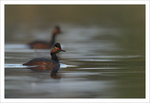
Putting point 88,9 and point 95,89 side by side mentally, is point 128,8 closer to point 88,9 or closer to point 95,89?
point 88,9

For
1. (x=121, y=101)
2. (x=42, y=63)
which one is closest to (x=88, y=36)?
(x=42, y=63)

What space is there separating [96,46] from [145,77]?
8.09 metres

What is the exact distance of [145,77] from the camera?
12266 mm

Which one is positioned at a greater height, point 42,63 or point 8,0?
point 8,0

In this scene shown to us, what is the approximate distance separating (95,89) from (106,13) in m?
29.6

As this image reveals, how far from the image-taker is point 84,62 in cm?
1511

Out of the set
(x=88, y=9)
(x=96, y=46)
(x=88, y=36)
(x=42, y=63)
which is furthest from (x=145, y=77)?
(x=88, y=9)

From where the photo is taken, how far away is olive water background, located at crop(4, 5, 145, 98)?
10742mm

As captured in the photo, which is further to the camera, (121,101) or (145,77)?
(145,77)

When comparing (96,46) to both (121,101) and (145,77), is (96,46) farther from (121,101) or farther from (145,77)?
(121,101)

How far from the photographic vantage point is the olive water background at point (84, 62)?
1074cm

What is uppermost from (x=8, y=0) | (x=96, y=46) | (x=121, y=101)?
(x=8, y=0)

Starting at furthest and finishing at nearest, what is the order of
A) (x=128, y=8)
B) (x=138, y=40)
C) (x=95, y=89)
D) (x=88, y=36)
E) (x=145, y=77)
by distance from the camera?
1. (x=128, y=8)
2. (x=88, y=36)
3. (x=138, y=40)
4. (x=145, y=77)
5. (x=95, y=89)

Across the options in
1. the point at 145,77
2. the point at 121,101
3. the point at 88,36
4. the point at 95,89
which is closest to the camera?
the point at 121,101
